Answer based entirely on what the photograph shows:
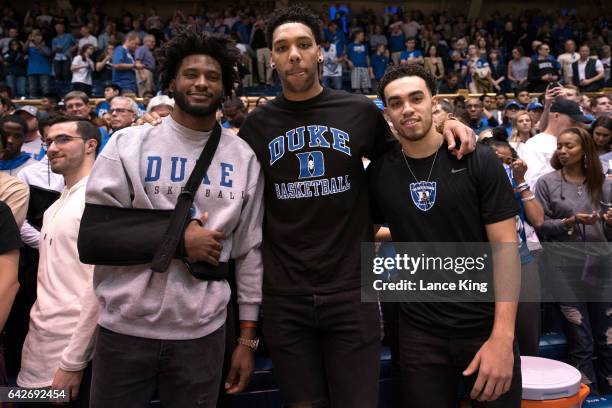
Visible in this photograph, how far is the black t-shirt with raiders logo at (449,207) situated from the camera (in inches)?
74.8

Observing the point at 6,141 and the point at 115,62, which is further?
the point at 115,62

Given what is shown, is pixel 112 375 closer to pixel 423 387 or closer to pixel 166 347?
pixel 166 347

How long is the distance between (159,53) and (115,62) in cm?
920

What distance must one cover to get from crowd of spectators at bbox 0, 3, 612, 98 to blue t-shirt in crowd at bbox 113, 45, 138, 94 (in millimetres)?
20

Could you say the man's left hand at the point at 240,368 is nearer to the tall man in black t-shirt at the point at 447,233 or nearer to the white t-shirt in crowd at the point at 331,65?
the tall man in black t-shirt at the point at 447,233

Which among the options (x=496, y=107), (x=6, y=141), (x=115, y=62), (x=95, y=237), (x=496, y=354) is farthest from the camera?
(x=115, y=62)

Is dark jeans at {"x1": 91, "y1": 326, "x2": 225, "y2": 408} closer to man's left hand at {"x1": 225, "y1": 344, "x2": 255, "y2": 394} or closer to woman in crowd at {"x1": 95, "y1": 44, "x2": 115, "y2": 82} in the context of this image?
man's left hand at {"x1": 225, "y1": 344, "x2": 255, "y2": 394}

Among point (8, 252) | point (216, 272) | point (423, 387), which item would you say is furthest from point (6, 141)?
point (423, 387)

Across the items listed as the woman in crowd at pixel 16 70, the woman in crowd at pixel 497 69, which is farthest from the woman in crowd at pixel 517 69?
the woman in crowd at pixel 16 70

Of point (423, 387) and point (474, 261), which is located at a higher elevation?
point (474, 261)

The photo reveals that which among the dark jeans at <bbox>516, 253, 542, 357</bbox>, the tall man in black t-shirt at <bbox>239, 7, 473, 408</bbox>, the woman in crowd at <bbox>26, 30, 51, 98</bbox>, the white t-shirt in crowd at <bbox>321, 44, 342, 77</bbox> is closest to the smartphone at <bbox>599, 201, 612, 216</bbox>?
the dark jeans at <bbox>516, 253, 542, 357</bbox>

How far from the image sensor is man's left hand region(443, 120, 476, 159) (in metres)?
1.91

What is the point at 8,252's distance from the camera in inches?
75.7

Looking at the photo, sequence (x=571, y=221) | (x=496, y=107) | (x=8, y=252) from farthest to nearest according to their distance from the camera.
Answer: (x=496, y=107) < (x=571, y=221) < (x=8, y=252)
